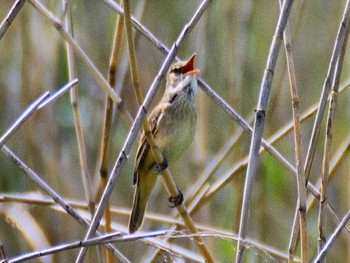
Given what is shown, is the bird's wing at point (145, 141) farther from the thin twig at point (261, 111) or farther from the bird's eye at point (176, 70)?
the thin twig at point (261, 111)

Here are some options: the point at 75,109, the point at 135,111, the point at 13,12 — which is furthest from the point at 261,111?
the point at 135,111

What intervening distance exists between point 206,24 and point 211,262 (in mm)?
1217

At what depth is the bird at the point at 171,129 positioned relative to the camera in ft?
9.81

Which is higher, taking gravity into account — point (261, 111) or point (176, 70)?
point (176, 70)

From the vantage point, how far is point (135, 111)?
11.1ft

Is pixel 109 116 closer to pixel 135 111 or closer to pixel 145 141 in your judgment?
pixel 145 141

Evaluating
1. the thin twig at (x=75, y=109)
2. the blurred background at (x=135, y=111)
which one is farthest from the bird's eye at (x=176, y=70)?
the thin twig at (x=75, y=109)

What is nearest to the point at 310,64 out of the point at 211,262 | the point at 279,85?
the point at 279,85

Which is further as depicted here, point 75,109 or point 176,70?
point 176,70

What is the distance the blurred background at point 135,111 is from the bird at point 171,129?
0.57 ft

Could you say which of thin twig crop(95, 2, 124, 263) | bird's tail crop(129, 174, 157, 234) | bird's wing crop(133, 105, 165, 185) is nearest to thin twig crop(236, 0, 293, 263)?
thin twig crop(95, 2, 124, 263)

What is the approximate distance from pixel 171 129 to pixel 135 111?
36 centimetres

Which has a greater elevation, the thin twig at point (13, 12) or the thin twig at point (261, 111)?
the thin twig at point (13, 12)

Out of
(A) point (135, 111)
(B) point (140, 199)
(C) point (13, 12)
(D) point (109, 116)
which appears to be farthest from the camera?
(A) point (135, 111)
